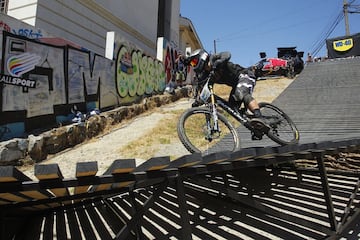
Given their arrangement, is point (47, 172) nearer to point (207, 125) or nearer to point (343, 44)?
point (207, 125)

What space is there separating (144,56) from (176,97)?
384 cm

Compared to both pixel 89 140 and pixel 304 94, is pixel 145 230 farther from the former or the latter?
pixel 304 94

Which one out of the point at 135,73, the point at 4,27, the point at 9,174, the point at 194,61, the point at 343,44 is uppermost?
the point at 343,44

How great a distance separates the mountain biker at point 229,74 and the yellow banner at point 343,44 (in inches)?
571

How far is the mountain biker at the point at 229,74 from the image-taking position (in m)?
4.84

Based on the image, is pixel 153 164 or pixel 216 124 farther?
pixel 216 124

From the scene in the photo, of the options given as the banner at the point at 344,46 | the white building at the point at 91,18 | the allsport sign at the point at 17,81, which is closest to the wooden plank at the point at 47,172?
the allsport sign at the point at 17,81

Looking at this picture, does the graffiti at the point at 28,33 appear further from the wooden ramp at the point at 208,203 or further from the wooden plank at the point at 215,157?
the wooden plank at the point at 215,157

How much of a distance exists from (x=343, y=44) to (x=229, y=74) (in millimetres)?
15137

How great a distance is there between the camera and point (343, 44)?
17.4 meters

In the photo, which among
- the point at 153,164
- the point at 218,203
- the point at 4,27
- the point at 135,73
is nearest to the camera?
the point at 153,164

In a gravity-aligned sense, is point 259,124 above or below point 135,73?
below

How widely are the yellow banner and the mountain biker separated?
14.5 m

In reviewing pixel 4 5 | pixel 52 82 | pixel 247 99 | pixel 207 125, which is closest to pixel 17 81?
pixel 52 82
